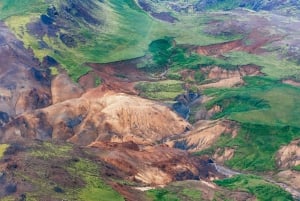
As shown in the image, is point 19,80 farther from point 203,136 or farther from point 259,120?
point 259,120

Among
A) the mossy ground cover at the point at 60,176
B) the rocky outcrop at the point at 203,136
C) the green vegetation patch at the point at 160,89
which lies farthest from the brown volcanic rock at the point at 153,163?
the green vegetation patch at the point at 160,89

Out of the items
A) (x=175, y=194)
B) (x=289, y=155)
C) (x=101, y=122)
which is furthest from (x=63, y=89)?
(x=175, y=194)

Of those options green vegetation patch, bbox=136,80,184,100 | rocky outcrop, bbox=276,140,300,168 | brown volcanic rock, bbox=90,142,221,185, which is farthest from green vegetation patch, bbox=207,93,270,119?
brown volcanic rock, bbox=90,142,221,185

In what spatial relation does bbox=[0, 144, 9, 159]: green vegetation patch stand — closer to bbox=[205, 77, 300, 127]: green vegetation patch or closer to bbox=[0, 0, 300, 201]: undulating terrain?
Answer: bbox=[0, 0, 300, 201]: undulating terrain

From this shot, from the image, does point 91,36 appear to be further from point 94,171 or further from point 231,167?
point 94,171

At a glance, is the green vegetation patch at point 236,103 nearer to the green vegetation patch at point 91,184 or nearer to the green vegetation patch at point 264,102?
the green vegetation patch at point 264,102
